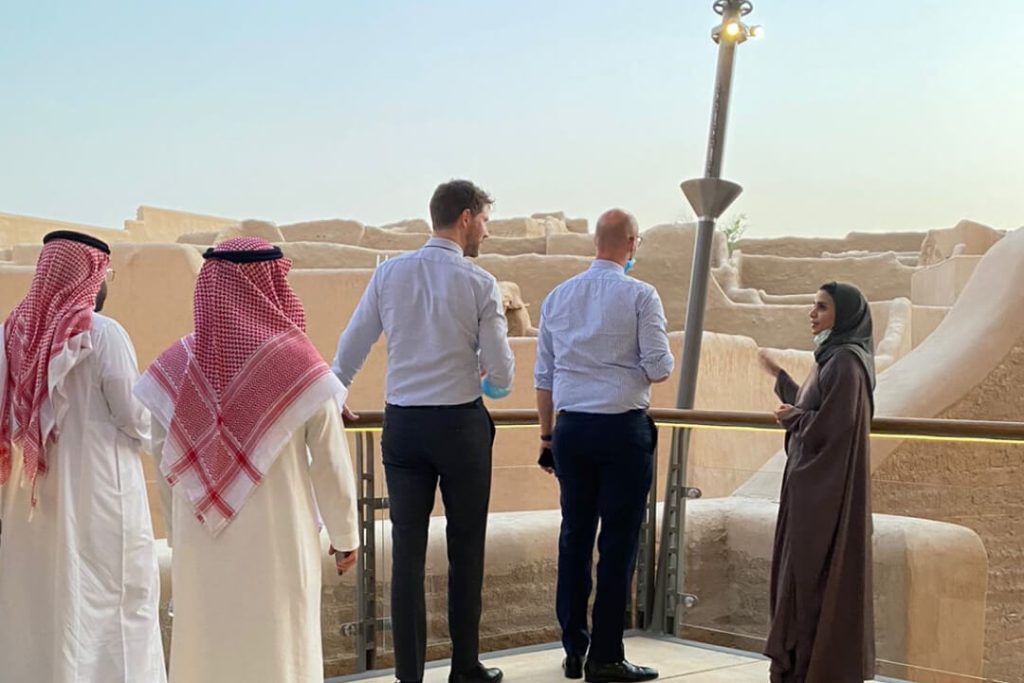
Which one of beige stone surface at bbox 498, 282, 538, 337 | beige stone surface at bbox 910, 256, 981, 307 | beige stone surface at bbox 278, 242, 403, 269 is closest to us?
beige stone surface at bbox 498, 282, 538, 337

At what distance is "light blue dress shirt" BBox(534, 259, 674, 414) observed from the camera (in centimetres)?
363

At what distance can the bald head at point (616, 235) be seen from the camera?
3691mm

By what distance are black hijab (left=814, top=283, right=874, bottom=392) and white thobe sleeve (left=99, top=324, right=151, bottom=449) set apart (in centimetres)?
210

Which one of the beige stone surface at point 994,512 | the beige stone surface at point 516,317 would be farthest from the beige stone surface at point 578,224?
the beige stone surface at point 994,512

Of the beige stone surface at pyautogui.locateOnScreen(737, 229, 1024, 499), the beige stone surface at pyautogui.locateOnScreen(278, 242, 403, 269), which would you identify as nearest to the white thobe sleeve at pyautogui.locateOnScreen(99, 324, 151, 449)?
the beige stone surface at pyautogui.locateOnScreen(737, 229, 1024, 499)

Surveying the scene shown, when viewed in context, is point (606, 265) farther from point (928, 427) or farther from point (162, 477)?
point (162, 477)

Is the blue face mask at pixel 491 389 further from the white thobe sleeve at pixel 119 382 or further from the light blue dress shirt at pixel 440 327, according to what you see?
the white thobe sleeve at pixel 119 382

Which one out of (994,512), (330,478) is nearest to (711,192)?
(994,512)

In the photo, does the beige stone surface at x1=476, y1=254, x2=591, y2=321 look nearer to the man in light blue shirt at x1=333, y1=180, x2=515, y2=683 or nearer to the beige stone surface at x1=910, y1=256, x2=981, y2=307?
the beige stone surface at x1=910, y1=256, x2=981, y2=307

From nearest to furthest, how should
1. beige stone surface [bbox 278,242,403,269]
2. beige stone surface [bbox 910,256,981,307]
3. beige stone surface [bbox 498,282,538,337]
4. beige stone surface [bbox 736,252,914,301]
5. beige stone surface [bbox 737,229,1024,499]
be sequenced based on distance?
beige stone surface [bbox 737,229,1024,499] < beige stone surface [bbox 498,282,538,337] < beige stone surface [bbox 278,242,403,269] < beige stone surface [bbox 910,256,981,307] < beige stone surface [bbox 736,252,914,301]

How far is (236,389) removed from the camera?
263 centimetres

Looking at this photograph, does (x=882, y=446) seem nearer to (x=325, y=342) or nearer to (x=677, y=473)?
(x=677, y=473)

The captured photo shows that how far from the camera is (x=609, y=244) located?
3.72 meters

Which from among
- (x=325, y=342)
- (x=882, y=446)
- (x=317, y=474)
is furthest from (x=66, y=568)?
(x=325, y=342)
